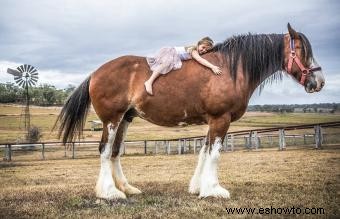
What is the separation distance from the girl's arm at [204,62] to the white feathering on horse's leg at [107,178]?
2.01 metres

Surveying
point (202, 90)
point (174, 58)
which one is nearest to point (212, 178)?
point (202, 90)

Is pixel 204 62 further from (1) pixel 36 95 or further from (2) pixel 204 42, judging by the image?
(1) pixel 36 95

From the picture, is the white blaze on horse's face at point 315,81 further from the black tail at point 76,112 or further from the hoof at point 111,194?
the black tail at point 76,112

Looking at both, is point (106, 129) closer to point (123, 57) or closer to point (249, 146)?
point (123, 57)

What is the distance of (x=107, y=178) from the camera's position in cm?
709

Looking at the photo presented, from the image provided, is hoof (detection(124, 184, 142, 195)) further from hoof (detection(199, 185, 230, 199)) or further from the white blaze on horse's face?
the white blaze on horse's face

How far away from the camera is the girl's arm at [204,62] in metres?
6.99

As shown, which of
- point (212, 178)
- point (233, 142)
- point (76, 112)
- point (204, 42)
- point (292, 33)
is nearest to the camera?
point (212, 178)

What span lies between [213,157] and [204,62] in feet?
5.68

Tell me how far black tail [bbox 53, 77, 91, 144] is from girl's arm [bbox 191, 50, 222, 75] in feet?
7.28

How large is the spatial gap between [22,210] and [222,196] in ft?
10.7

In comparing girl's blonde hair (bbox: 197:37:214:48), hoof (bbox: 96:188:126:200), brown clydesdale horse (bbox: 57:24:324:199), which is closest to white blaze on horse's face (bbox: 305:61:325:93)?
brown clydesdale horse (bbox: 57:24:324:199)

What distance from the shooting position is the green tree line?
100 m

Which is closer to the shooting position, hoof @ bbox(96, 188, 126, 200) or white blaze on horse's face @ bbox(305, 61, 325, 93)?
hoof @ bbox(96, 188, 126, 200)
